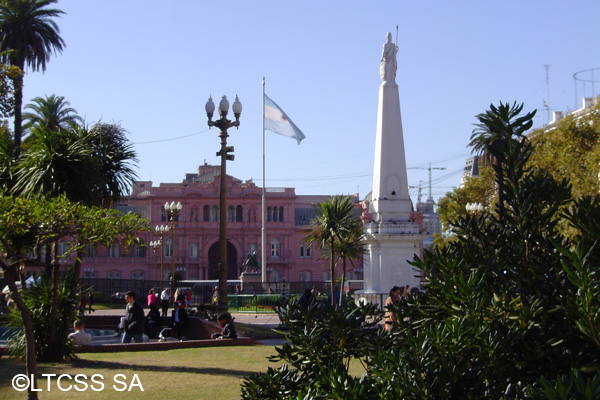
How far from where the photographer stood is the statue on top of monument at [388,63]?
30953mm

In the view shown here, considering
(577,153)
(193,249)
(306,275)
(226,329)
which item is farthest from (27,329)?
(306,275)

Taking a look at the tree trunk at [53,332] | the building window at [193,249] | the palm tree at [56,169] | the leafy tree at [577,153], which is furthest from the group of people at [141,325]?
the building window at [193,249]

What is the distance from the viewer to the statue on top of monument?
31.0 meters

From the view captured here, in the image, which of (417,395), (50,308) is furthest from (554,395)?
(50,308)

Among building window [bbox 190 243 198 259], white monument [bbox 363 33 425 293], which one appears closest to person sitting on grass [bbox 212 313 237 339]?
white monument [bbox 363 33 425 293]

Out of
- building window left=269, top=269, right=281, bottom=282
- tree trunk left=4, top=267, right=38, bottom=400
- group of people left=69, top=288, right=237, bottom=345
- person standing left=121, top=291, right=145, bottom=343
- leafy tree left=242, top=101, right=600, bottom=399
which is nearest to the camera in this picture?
leafy tree left=242, top=101, right=600, bottom=399

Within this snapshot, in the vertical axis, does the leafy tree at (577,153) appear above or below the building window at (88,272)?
above

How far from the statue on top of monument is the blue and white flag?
1158cm

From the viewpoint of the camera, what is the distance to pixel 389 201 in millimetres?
30969

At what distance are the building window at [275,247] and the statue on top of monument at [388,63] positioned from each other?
59078mm

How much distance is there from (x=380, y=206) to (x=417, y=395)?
27.3m

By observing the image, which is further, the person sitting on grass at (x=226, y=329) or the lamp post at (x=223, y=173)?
the lamp post at (x=223, y=173)

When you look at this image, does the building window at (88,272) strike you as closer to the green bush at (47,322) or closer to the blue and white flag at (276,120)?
the blue and white flag at (276,120)

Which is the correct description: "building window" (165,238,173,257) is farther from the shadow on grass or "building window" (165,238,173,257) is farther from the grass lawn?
the shadow on grass
